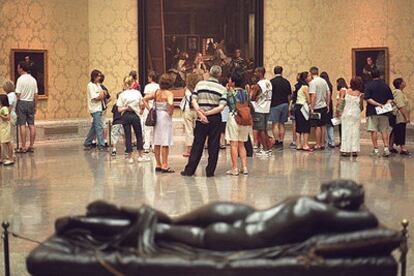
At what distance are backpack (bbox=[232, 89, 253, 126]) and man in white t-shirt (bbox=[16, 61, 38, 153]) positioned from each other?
6.14 meters

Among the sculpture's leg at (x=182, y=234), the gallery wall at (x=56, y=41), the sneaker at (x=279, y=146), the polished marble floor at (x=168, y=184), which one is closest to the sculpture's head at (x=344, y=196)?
the sculpture's leg at (x=182, y=234)

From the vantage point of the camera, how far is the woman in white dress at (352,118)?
604 inches

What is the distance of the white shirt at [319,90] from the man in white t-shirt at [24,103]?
618cm

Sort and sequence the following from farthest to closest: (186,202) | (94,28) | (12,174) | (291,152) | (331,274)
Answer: (94,28), (291,152), (12,174), (186,202), (331,274)

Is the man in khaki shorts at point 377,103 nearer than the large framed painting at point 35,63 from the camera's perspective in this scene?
Yes

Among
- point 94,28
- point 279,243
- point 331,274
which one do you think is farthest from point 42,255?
point 94,28

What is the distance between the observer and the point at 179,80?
74.3 ft

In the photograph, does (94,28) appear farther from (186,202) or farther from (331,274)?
(331,274)

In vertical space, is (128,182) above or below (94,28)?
below

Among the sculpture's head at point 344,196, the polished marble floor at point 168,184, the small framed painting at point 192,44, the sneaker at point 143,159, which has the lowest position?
the polished marble floor at point 168,184

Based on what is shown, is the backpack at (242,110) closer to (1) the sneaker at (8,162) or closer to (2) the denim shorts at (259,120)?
(2) the denim shorts at (259,120)

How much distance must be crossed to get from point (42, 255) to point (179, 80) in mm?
18077

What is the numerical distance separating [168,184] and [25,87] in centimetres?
604

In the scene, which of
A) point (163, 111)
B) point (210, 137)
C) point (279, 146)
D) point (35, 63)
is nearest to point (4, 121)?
point (163, 111)
